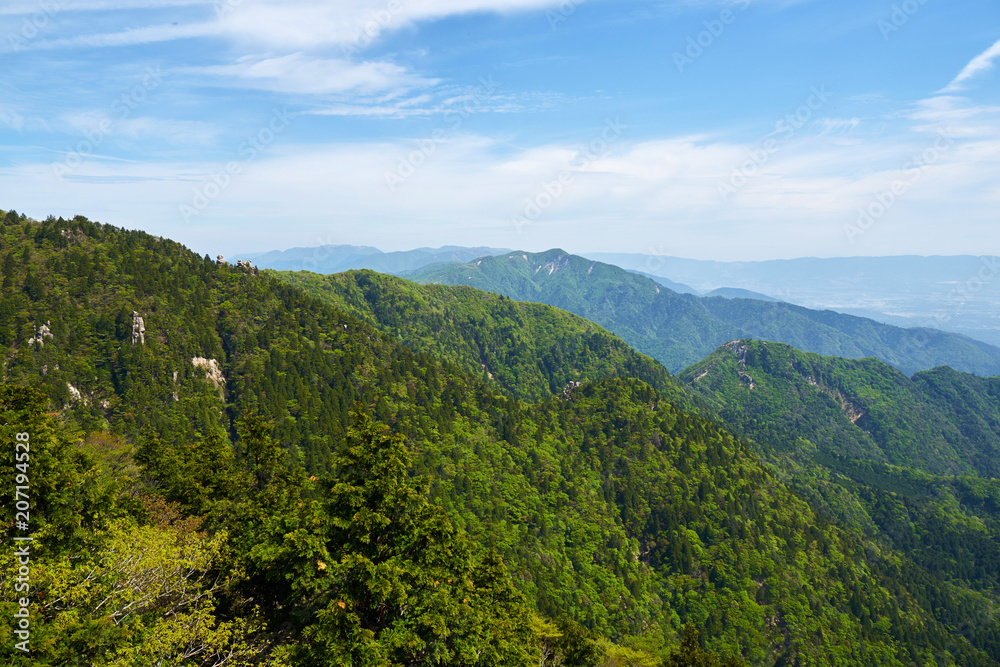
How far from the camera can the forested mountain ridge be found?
24.8m

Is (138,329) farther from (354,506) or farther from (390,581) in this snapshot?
(390,581)

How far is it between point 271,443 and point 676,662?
4607 cm

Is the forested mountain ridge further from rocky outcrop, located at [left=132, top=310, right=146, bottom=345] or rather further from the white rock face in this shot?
the white rock face

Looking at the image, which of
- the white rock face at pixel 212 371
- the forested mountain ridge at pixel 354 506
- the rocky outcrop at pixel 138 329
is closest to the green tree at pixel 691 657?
the forested mountain ridge at pixel 354 506

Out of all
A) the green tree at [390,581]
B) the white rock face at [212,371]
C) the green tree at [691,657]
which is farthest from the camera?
the white rock face at [212,371]

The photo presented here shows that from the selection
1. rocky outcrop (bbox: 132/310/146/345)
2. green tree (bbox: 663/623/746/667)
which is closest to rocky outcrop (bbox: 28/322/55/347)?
rocky outcrop (bbox: 132/310/146/345)

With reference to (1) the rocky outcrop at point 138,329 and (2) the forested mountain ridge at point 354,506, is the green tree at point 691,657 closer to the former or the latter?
(2) the forested mountain ridge at point 354,506

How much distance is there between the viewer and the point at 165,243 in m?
129

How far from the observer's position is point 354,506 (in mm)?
27156

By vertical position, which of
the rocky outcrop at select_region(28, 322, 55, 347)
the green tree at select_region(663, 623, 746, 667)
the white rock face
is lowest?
the green tree at select_region(663, 623, 746, 667)

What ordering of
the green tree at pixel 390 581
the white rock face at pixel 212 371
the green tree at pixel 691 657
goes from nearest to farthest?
the green tree at pixel 390 581
the green tree at pixel 691 657
the white rock face at pixel 212 371

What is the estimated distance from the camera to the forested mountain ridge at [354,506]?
976 inches

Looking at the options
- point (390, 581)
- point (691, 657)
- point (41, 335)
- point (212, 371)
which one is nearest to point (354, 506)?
point (390, 581)

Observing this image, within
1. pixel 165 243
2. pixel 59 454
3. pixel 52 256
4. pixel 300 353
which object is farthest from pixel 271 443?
pixel 165 243
